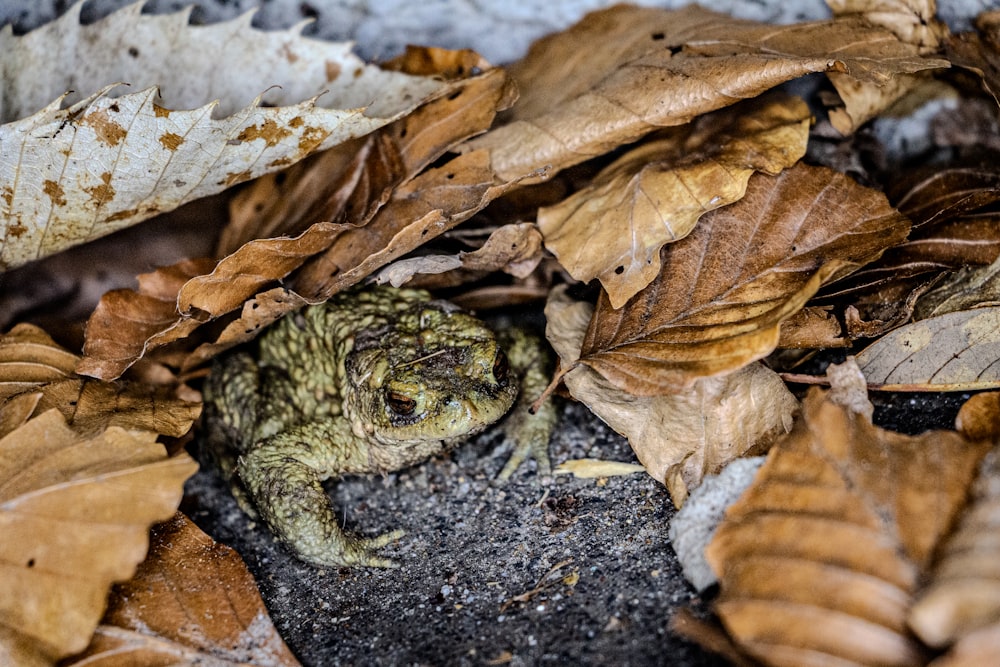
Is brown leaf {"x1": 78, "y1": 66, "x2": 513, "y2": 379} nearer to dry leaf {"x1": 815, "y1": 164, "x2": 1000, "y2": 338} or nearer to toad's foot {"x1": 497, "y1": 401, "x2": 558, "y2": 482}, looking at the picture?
toad's foot {"x1": 497, "y1": 401, "x2": 558, "y2": 482}

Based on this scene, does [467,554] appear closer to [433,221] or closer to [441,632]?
→ [441,632]

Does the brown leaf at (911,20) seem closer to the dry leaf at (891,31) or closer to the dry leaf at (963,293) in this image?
the dry leaf at (891,31)

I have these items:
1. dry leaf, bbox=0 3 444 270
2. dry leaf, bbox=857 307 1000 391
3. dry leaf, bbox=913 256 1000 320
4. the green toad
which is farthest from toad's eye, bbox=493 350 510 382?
dry leaf, bbox=913 256 1000 320

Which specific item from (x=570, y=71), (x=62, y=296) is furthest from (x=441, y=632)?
(x=62, y=296)

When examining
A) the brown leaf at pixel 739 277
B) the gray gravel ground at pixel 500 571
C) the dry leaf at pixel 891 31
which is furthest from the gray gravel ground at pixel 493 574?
the dry leaf at pixel 891 31

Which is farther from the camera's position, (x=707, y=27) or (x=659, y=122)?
(x=707, y=27)

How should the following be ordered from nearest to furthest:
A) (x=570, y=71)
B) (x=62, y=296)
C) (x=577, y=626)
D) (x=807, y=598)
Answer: (x=807, y=598), (x=577, y=626), (x=570, y=71), (x=62, y=296)

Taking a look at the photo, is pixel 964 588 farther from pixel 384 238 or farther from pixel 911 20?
pixel 911 20
